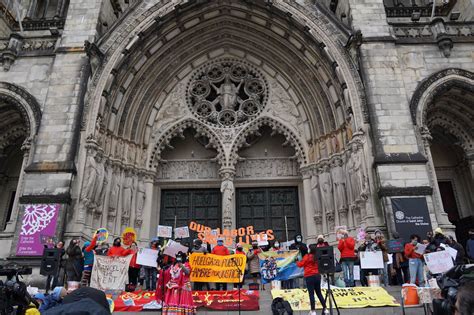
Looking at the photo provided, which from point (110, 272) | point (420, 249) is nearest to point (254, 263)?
point (110, 272)

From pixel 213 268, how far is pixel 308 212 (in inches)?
239

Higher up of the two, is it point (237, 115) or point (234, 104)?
point (234, 104)

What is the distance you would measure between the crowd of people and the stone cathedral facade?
1468 mm

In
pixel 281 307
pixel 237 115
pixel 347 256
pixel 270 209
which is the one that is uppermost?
pixel 237 115

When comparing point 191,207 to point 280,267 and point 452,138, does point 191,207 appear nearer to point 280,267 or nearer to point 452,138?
point 280,267

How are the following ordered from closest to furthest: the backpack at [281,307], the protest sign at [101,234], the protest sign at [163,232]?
1. the backpack at [281,307]
2. the protest sign at [101,234]
3. the protest sign at [163,232]

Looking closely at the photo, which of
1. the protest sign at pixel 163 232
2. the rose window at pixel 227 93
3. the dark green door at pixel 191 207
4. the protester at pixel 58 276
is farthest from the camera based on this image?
the rose window at pixel 227 93

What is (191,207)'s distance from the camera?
15.2 metres

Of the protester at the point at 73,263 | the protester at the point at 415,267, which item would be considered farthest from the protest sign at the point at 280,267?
the protester at the point at 73,263

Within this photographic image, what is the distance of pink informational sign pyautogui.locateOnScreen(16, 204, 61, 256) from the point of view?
10602 mm

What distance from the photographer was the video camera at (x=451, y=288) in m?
2.85

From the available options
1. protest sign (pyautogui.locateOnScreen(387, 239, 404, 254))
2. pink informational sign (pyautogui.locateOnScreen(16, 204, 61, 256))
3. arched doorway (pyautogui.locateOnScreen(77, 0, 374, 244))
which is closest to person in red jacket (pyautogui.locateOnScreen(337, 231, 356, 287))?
protest sign (pyautogui.locateOnScreen(387, 239, 404, 254))

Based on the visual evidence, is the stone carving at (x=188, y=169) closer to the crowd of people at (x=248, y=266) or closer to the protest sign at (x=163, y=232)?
the protest sign at (x=163, y=232)

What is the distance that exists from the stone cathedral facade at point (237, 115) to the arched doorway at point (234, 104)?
6 cm
